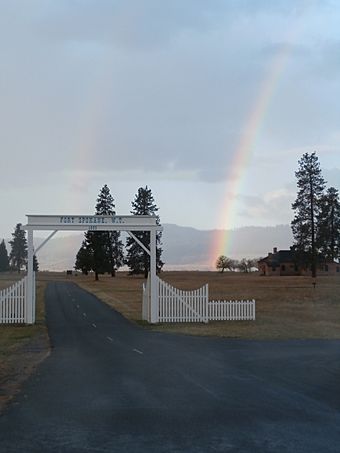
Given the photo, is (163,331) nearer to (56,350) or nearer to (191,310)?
(191,310)

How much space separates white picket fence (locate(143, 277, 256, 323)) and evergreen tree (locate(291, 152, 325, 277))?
55.7 metres

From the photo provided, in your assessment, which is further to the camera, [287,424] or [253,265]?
[253,265]

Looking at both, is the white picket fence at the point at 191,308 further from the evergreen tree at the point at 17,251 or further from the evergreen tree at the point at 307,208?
the evergreen tree at the point at 17,251

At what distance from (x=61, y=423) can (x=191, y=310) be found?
21133 millimetres

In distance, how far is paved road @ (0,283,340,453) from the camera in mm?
7750

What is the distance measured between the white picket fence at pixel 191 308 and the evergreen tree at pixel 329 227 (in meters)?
58.1

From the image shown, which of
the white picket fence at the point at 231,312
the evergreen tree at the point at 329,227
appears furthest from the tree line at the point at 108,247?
the white picket fence at the point at 231,312

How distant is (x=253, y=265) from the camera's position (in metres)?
156

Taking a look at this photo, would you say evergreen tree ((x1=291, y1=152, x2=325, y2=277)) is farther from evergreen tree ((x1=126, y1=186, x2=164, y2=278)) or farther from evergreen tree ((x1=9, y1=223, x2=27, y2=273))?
evergreen tree ((x1=9, y1=223, x2=27, y2=273))

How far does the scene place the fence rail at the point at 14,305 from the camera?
28.7 metres

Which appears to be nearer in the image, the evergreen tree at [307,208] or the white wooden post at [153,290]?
the white wooden post at [153,290]

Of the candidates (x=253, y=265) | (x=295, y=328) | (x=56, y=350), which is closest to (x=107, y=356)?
(x=56, y=350)

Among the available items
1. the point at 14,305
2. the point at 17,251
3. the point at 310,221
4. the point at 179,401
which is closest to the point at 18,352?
the point at 179,401

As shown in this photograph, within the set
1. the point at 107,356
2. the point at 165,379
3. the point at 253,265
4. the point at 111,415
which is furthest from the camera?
the point at 253,265
